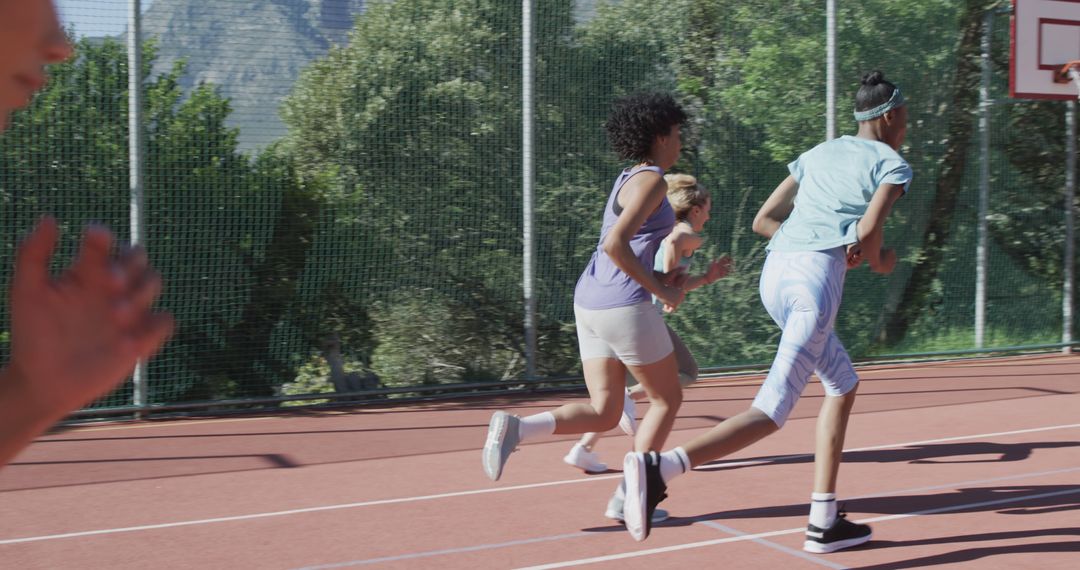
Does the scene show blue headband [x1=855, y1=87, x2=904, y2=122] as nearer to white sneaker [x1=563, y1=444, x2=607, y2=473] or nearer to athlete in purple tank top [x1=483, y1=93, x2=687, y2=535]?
athlete in purple tank top [x1=483, y1=93, x2=687, y2=535]

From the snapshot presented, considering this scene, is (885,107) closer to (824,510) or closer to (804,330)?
(804,330)

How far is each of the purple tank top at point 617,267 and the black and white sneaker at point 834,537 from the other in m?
1.20

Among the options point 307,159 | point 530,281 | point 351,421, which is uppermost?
point 307,159

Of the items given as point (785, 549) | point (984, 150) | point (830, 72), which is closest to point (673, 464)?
point (785, 549)

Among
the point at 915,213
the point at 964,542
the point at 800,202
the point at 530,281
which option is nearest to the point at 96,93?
the point at 530,281

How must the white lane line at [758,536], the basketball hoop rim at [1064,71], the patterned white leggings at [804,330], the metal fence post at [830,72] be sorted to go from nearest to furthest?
the patterned white leggings at [804,330] → the white lane line at [758,536] → the metal fence post at [830,72] → the basketball hoop rim at [1064,71]

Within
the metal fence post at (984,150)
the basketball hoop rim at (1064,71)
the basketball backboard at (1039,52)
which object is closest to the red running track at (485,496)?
the metal fence post at (984,150)

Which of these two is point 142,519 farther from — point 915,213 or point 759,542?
point 915,213

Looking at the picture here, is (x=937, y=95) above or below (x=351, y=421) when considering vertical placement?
above

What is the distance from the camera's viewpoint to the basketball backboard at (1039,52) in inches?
467

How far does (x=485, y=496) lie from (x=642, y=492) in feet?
6.20

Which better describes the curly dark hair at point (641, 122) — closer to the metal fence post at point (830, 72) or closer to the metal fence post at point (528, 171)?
the metal fence post at point (528, 171)

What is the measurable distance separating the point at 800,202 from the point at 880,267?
1.64ft

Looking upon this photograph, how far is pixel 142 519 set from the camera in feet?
17.7
